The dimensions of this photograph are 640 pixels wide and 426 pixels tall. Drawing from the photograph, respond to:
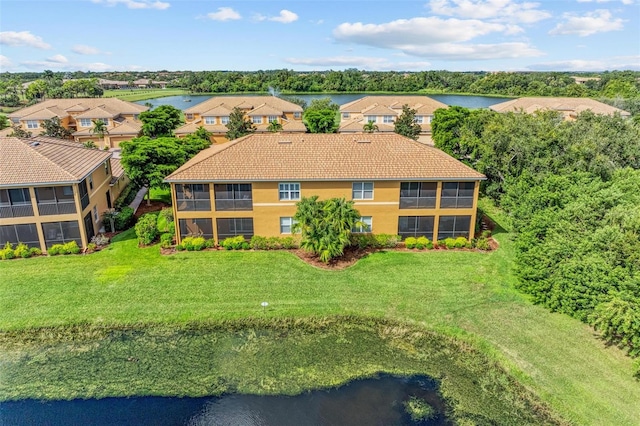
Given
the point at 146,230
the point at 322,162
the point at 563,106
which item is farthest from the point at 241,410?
the point at 563,106

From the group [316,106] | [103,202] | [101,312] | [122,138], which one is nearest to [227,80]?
[316,106]

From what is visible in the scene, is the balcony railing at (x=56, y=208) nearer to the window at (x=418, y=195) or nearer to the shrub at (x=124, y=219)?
the shrub at (x=124, y=219)

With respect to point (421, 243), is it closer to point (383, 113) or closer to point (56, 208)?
point (56, 208)

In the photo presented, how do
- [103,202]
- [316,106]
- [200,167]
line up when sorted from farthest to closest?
[316,106] → [103,202] → [200,167]

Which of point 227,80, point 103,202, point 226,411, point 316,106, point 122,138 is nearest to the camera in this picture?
point 226,411

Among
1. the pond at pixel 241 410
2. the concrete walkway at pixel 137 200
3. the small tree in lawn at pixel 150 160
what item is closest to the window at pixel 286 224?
the small tree in lawn at pixel 150 160

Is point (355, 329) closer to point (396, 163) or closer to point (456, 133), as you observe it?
point (396, 163)

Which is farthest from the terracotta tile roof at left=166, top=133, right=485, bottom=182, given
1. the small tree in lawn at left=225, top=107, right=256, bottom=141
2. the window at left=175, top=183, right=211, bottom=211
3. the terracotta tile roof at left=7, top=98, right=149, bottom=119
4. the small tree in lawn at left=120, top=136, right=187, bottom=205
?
the terracotta tile roof at left=7, top=98, right=149, bottom=119
